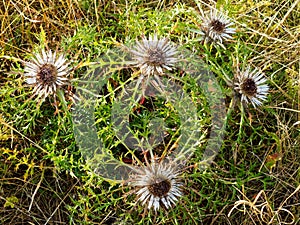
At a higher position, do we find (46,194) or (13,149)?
(13,149)

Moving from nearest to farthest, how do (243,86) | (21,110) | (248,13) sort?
1. (243,86)
2. (21,110)
3. (248,13)

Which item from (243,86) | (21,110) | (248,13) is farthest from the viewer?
(248,13)

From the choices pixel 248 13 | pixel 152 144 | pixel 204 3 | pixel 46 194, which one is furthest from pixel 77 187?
pixel 248 13

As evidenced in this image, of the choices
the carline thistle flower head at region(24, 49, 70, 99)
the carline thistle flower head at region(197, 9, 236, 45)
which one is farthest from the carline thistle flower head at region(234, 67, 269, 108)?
the carline thistle flower head at region(24, 49, 70, 99)

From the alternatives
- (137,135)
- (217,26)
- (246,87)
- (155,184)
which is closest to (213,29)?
(217,26)

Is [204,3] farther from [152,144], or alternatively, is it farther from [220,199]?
[220,199]

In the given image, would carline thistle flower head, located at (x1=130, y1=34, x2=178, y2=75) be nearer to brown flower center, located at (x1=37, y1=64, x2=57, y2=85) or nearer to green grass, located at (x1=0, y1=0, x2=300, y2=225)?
green grass, located at (x1=0, y1=0, x2=300, y2=225)
